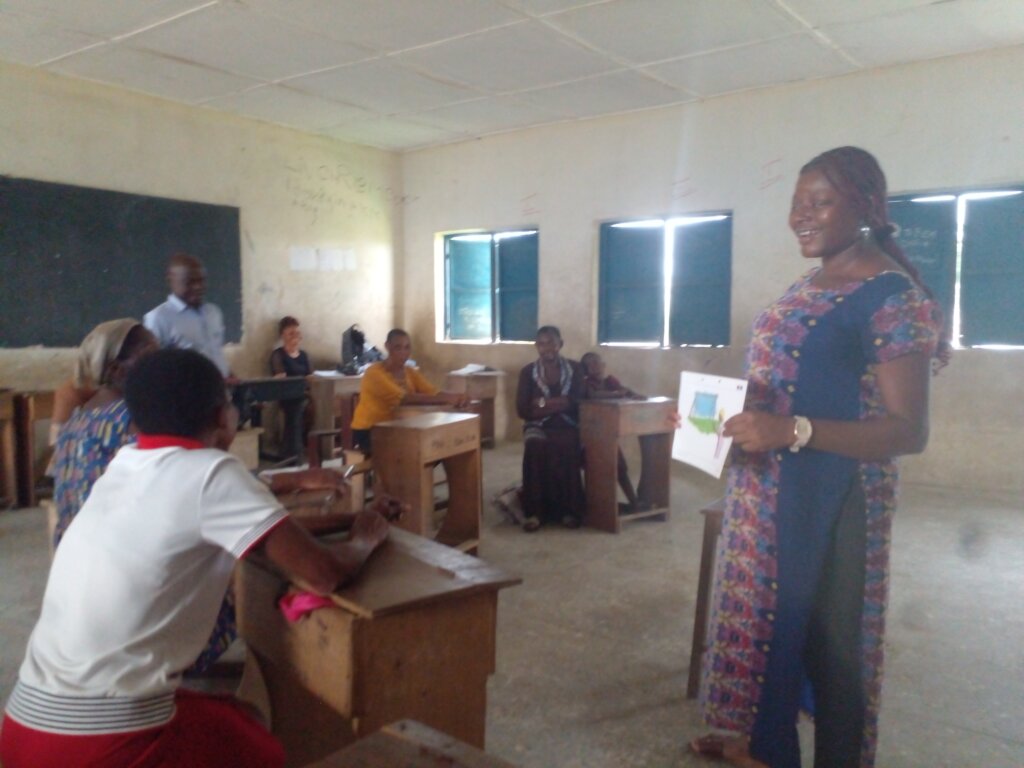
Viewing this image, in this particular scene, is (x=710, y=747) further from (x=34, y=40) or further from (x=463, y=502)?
(x=34, y=40)

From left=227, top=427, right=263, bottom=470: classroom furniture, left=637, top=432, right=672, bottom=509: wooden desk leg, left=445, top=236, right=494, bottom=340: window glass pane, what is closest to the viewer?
left=637, top=432, right=672, bottom=509: wooden desk leg

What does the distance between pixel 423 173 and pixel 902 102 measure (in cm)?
483

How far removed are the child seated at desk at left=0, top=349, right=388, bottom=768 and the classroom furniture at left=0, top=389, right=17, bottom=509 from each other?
14.8 ft

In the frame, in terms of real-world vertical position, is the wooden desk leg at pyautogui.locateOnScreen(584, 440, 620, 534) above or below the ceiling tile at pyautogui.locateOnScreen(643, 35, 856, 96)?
below

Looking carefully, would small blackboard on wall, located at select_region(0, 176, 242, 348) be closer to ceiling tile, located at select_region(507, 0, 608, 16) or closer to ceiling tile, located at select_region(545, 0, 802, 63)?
ceiling tile, located at select_region(507, 0, 608, 16)

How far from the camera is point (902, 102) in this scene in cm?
554

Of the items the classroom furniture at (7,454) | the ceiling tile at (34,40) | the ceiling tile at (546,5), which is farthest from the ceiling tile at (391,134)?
the classroom furniture at (7,454)

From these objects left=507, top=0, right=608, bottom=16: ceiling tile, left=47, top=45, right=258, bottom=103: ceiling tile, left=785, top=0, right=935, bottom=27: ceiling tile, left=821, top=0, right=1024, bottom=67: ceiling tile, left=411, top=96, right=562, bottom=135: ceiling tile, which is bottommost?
left=47, top=45, right=258, bottom=103: ceiling tile

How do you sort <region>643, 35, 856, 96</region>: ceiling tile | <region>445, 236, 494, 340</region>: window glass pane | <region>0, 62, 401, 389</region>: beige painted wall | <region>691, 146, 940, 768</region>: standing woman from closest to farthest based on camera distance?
1. <region>691, 146, 940, 768</region>: standing woman
2. <region>643, 35, 856, 96</region>: ceiling tile
3. <region>0, 62, 401, 389</region>: beige painted wall
4. <region>445, 236, 494, 340</region>: window glass pane

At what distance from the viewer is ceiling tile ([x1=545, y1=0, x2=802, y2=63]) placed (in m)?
4.55

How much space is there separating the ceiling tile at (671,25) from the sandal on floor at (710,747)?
399 centimetres

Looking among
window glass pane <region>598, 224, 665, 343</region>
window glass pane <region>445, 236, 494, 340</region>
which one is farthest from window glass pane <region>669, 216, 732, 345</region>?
window glass pane <region>445, 236, 494, 340</region>

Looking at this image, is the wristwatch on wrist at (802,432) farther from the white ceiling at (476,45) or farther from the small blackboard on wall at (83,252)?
the small blackboard on wall at (83,252)

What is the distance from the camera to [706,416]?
180 cm
